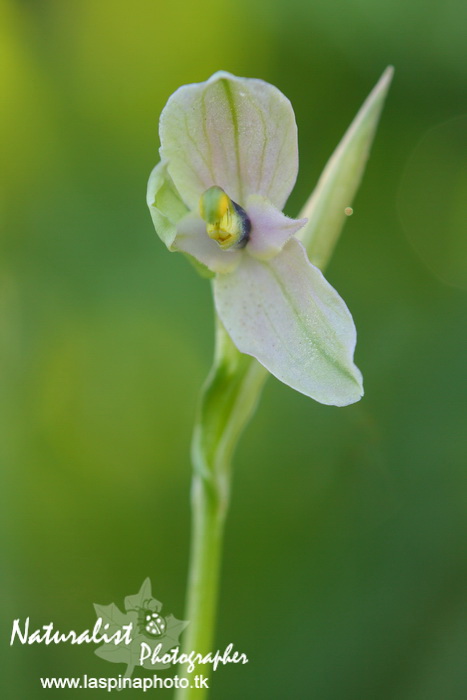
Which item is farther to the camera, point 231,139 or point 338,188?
point 338,188

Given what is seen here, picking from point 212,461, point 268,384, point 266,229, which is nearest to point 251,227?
point 266,229

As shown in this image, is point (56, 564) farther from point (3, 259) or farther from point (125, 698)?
point (3, 259)

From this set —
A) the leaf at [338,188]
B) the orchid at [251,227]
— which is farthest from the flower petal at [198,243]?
the leaf at [338,188]

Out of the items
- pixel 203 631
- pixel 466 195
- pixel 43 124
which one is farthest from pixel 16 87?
pixel 203 631

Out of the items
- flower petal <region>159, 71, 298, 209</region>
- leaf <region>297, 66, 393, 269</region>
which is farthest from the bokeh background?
flower petal <region>159, 71, 298, 209</region>

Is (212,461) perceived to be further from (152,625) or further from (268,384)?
(268,384)

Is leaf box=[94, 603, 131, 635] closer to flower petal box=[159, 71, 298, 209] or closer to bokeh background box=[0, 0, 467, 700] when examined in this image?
flower petal box=[159, 71, 298, 209]

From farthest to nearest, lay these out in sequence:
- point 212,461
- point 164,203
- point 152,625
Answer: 1. point 152,625
2. point 212,461
3. point 164,203
